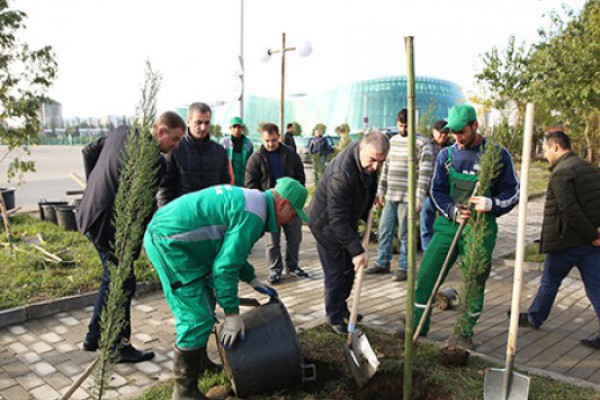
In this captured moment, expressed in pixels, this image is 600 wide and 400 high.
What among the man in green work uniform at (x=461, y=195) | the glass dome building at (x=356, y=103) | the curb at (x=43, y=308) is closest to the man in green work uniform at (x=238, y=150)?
→ the curb at (x=43, y=308)

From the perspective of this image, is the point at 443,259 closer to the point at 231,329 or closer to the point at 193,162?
the point at 231,329

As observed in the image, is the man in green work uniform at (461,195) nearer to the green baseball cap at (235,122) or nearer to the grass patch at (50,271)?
the green baseball cap at (235,122)

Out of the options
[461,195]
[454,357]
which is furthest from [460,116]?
[454,357]

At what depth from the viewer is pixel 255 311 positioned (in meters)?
3.07

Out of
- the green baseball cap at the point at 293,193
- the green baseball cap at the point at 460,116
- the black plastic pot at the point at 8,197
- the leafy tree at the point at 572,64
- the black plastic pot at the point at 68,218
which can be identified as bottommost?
the black plastic pot at the point at 68,218

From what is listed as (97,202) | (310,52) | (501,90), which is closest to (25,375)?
(97,202)

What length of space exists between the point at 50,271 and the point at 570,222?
5.38 metres

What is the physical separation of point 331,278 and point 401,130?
239 centimetres

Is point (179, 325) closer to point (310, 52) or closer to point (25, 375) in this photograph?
point (25, 375)

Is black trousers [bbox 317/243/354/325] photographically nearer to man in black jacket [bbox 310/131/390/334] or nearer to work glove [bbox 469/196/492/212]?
man in black jacket [bbox 310/131/390/334]

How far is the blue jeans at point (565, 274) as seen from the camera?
157 inches

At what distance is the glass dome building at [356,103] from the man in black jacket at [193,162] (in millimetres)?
69644

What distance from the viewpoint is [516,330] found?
103 inches

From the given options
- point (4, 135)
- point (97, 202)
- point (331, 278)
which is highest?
point (4, 135)
